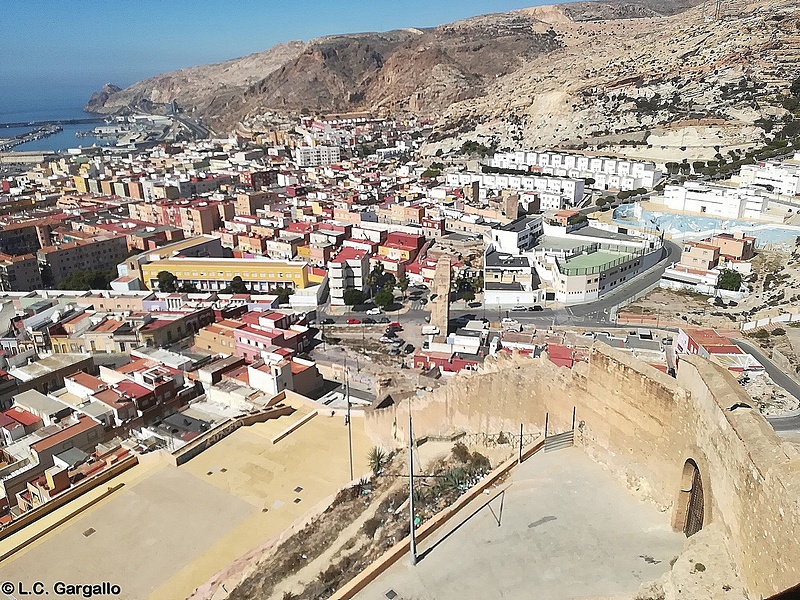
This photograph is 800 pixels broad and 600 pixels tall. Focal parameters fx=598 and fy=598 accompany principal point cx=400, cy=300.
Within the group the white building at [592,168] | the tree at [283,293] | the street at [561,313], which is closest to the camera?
the street at [561,313]

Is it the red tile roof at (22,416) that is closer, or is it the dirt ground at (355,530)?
the dirt ground at (355,530)

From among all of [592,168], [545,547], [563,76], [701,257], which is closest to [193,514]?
[545,547]

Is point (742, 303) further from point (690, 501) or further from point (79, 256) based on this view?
A: point (79, 256)

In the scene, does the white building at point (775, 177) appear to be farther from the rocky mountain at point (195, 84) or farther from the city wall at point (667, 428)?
the rocky mountain at point (195, 84)

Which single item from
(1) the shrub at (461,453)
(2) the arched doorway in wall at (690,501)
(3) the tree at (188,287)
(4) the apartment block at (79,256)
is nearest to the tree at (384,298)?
(3) the tree at (188,287)

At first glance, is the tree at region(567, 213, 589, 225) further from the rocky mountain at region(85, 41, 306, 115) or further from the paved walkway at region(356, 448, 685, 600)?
the rocky mountain at region(85, 41, 306, 115)

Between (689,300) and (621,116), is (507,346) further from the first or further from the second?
(621,116)
